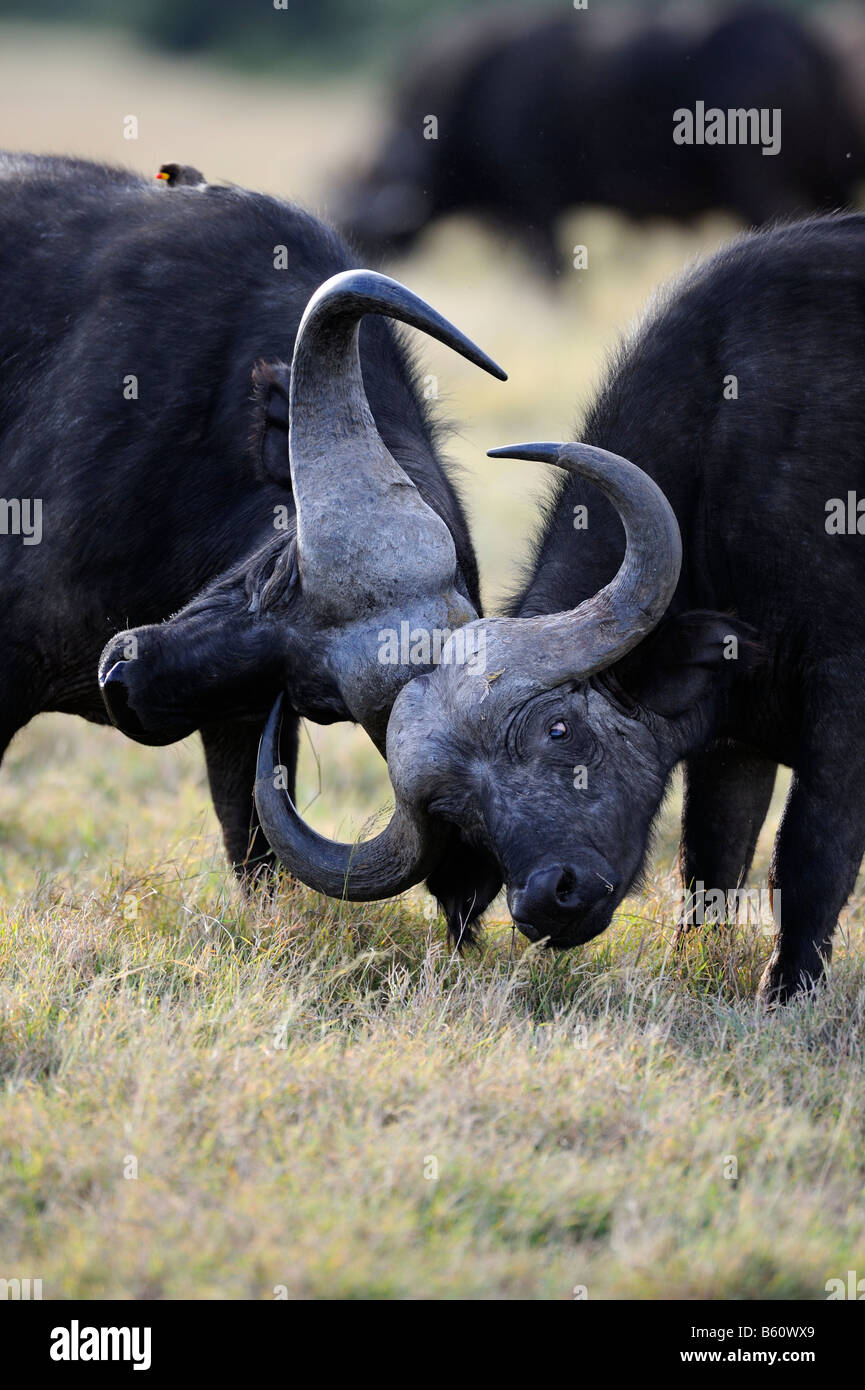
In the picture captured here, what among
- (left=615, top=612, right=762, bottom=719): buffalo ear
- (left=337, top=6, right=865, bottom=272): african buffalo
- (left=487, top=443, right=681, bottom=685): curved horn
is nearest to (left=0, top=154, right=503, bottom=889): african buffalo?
(left=487, top=443, right=681, bottom=685): curved horn

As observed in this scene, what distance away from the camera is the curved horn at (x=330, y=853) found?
5.18 meters

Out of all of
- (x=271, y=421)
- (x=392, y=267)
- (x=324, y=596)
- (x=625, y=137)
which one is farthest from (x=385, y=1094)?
(x=625, y=137)

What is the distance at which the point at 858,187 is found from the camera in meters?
19.9

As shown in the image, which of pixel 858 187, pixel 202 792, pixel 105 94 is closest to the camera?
pixel 202 792

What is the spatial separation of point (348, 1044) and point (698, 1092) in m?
0.97

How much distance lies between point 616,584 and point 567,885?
837 millimetres

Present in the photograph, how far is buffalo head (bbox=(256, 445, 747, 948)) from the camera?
4789mm

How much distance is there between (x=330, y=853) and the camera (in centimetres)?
529

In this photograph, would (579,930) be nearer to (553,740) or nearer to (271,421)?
(553,740)

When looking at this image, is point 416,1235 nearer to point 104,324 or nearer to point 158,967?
point 158,967

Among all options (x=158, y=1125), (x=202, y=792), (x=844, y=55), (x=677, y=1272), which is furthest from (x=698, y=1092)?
(x=844, y=55)

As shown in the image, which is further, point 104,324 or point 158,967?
point 104,324

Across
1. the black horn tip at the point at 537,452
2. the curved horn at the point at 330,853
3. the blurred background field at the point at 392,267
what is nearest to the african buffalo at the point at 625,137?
the blurred background field at the point at 392,267

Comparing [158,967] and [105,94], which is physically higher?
[105,94]
